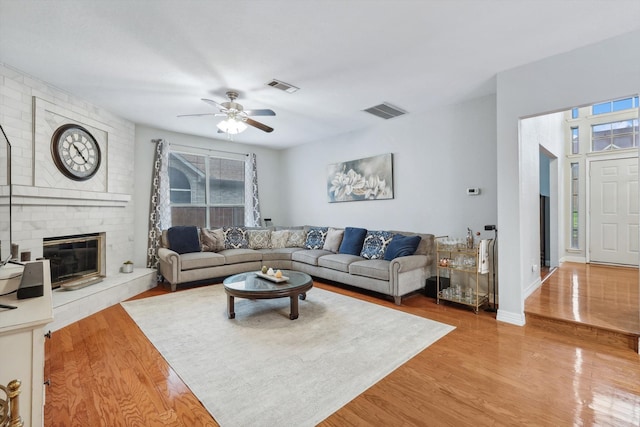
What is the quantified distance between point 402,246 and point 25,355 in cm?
386

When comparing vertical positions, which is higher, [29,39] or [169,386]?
[29,39]

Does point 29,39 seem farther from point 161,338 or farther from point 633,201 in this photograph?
point 633,201

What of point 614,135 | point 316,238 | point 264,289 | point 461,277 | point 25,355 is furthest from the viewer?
point 316,238

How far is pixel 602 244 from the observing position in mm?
5531

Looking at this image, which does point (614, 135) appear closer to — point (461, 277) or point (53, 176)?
point (461, 277)

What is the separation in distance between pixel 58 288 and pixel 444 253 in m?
5.14

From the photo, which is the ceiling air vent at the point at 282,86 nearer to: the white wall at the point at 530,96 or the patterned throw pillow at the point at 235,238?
the white wall at the point at 530,96

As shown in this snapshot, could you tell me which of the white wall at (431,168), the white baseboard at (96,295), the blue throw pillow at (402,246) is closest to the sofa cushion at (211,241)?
the white baseboard at (96,295)

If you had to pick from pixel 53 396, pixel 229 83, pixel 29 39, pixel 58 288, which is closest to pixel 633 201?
pixel 229 83

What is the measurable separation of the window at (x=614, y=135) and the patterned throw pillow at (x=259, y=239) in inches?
258

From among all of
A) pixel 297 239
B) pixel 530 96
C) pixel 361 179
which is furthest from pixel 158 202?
pixel 530 96

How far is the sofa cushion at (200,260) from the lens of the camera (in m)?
4.59

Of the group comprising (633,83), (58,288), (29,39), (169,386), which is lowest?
(169,386)

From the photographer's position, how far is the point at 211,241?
5324 millimetres
